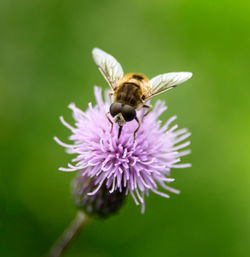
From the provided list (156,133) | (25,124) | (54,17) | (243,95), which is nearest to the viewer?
(156,133)

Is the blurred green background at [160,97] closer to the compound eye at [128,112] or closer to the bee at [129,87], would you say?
the bee at [129,87]

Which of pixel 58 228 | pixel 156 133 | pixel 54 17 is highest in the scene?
pixel 54 17

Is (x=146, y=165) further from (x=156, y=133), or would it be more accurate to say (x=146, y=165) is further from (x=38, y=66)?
(x=38, y=66)

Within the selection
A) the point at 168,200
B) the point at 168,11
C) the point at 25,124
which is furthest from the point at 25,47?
the point at 168,200

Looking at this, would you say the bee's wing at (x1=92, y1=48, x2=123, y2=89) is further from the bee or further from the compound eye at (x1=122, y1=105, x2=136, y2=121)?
the compound eye at (x1=122, y1=105, x2=136, y2=121)

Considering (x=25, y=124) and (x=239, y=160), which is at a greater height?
(x=239, y=160)

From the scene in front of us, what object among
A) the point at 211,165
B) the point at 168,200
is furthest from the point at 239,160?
the point at 168,200

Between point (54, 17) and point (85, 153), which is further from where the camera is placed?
point (54, 17)

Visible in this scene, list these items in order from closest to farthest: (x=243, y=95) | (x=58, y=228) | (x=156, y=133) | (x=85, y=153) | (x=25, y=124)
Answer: (x=85, y=153), (x=156, y=133), (x=58, y=228), (x=25, y=124), (x=243, y=95)
